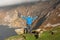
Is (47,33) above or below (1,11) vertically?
below

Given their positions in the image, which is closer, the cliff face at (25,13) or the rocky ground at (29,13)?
the rocky ground at (29,13)

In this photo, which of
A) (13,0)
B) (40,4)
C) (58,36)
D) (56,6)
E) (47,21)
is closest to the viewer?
(58,36)

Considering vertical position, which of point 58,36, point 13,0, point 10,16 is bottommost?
point 58,36

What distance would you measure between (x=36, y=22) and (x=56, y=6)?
4.06 m

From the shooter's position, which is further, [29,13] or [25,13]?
[25,13]

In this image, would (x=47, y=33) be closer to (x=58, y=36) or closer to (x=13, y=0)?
(x=58, y=36)

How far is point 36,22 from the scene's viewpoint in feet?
87.9

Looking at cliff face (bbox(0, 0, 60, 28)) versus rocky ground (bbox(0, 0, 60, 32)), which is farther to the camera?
cliff face (bbox(0, 0, 60, 28))

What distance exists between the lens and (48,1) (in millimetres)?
30922

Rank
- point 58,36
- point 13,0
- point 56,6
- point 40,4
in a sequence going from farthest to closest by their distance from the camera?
point 13,0
point 40,4
point 56,6
point 58,36

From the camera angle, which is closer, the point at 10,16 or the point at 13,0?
the point at 10,16

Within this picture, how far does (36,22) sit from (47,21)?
1.66 m

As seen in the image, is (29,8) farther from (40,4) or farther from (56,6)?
(56,6)

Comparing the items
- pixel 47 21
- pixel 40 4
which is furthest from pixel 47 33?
pixel 40 4
